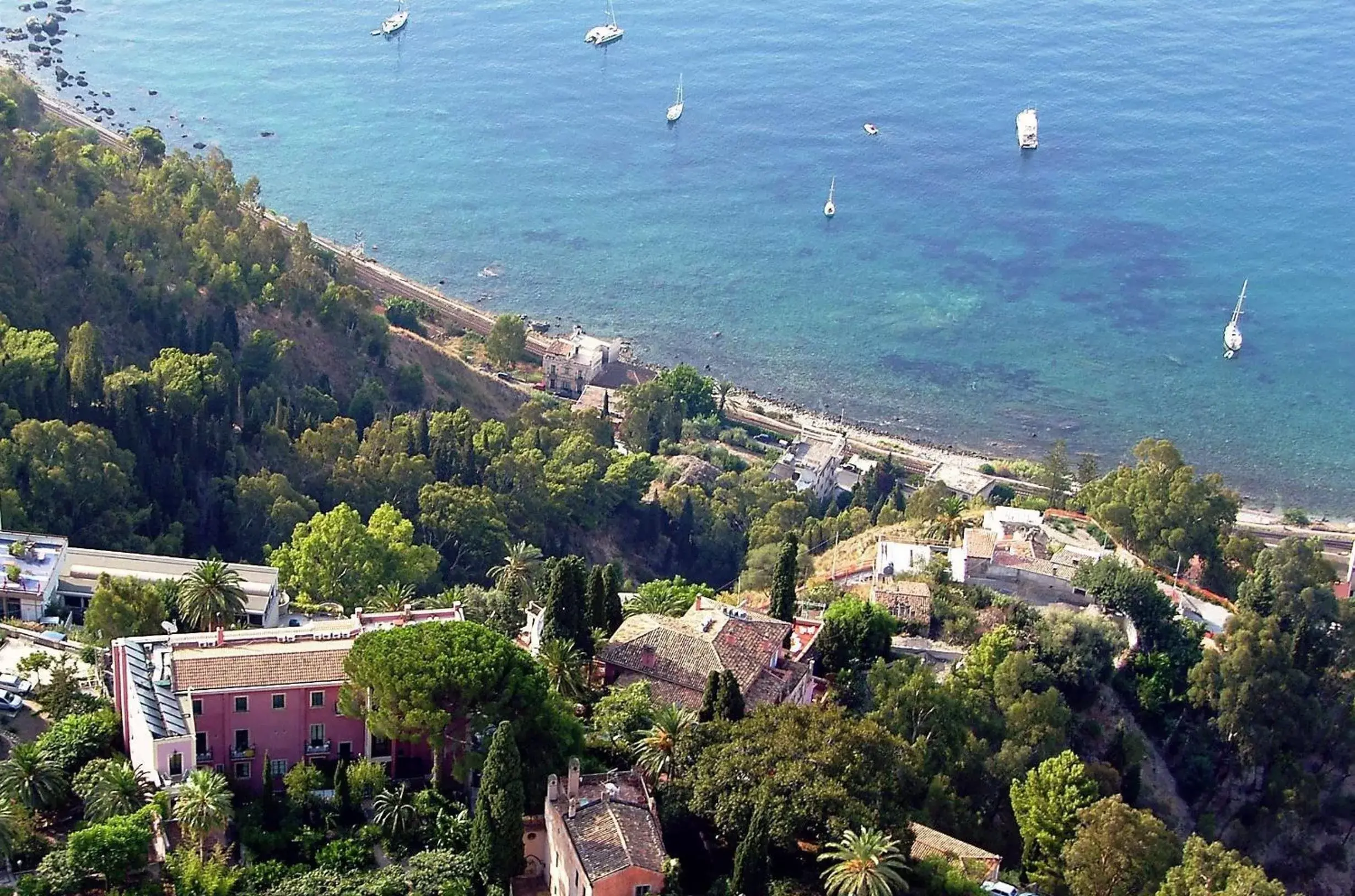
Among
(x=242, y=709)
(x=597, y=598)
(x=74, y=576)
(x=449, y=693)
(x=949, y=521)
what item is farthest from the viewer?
(x=949, y=521)

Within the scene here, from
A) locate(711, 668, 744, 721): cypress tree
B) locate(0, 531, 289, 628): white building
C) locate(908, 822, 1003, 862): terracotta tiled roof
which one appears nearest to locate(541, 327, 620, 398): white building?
locate(0, 531, 289, 628): white building

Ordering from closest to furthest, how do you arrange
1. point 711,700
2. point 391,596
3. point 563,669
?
point 711,700, point 563,669, point 391,596

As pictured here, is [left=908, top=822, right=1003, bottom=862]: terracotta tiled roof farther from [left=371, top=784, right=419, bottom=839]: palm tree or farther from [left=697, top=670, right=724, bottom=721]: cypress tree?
[left=371, top=784, right=419, bottom=839]: palm tree

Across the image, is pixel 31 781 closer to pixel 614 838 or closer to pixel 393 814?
pixel 393 814

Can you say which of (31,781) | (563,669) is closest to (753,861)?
(563,669)

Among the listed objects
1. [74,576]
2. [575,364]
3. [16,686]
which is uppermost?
[16,686]

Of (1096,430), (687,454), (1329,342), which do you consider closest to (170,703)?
(687,454)

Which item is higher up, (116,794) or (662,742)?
(662,742)
